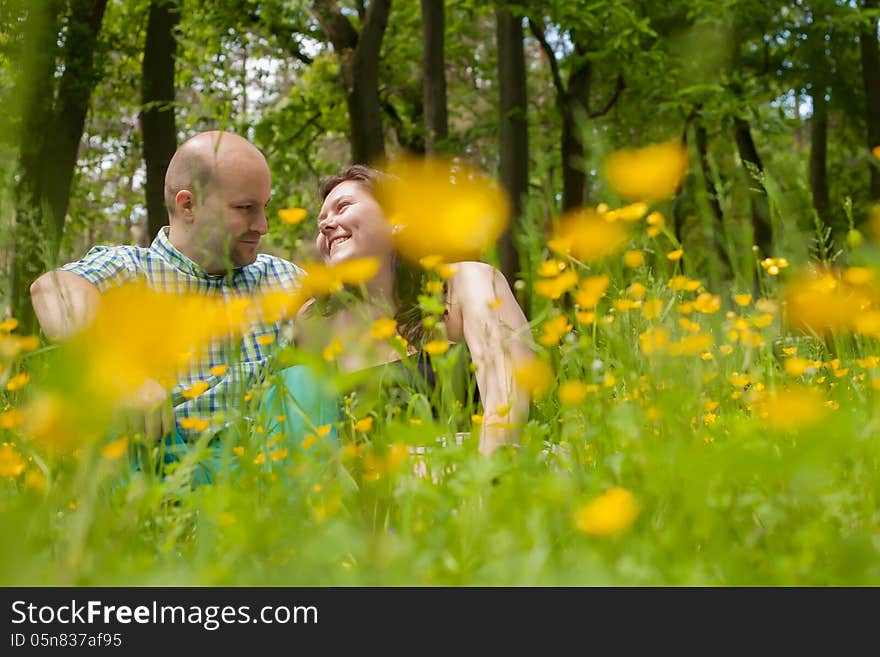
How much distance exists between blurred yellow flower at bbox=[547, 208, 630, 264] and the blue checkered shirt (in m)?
1.40

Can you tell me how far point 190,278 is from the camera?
138 inches

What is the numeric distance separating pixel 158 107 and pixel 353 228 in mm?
6698

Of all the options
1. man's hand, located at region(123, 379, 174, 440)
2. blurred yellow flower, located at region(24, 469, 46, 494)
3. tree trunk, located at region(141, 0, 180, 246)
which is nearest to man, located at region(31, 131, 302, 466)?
man's hand, located at region(123, 379, 174, 440)

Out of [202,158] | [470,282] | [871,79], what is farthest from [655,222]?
[871,79]

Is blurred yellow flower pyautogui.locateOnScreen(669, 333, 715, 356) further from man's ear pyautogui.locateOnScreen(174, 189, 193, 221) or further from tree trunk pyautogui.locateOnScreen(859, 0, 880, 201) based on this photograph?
tree trunk pyautogui.locateOnScreen(859, 0, 880, 201)

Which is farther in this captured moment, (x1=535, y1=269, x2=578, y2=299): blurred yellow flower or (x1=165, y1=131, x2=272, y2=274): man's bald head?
(x1=165, y1=131, x2=272, y2=274): man's bald head

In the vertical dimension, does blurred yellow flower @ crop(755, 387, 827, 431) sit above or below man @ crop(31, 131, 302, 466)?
below

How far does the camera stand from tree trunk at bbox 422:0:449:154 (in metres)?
9.72

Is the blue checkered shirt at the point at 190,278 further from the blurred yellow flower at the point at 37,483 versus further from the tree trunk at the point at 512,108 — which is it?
the tree trunk at the point at 512,108

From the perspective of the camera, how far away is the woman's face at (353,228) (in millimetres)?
3410

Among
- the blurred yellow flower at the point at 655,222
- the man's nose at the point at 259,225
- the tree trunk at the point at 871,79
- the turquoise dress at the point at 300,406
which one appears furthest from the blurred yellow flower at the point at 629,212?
the tree trunk at the point at 871,79

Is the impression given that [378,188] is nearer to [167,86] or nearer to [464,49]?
[167,86]

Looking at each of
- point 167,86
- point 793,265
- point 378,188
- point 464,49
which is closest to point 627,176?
point 793,265

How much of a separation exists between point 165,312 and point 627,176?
826 millimetres
